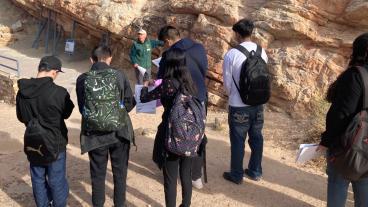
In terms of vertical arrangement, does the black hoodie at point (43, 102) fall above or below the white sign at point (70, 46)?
above

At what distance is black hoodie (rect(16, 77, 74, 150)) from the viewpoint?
11.4 ft

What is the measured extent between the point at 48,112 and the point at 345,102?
2.51 meters

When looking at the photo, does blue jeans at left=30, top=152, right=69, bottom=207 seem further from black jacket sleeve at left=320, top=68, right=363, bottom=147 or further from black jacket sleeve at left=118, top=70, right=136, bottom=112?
black jacket sleeve at left=320, top=68, right=363, bottom=147

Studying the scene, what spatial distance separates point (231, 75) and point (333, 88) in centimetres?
136

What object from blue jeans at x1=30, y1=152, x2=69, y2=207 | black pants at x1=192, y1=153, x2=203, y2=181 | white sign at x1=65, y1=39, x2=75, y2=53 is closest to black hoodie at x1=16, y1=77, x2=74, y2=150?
blue jeans at x1=30, y1=152, x2=69, y2=207

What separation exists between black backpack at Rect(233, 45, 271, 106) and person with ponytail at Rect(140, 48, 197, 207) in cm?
82

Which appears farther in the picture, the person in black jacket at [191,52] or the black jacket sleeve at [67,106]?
the person in black jacket at [191,52]

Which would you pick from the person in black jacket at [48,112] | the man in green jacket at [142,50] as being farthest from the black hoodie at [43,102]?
the man in green jacket at [142,50]

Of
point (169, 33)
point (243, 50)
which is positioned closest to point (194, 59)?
point (169, 33)

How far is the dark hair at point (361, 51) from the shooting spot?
9.34 feet

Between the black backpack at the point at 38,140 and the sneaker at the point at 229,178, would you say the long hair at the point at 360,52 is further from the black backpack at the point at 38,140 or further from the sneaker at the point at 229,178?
the black backpack at the point at 38,140

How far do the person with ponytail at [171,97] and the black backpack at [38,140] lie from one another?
3.06ft

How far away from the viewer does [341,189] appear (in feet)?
10.2

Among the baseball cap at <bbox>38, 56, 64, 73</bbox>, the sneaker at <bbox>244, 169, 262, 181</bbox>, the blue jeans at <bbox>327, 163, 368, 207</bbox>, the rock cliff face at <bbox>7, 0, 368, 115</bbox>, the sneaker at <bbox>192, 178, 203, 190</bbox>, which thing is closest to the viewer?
the blue jeans at <bbox>327, 163, 368, 207</bbox>
